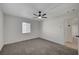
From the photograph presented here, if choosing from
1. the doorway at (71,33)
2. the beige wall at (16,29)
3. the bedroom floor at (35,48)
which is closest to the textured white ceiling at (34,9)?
the beige wall at (16,29)

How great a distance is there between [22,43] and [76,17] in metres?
1.77

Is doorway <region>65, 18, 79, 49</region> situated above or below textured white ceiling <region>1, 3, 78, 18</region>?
below

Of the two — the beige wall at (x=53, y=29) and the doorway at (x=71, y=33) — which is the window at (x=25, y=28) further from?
the doorway at (x=71, y=33)

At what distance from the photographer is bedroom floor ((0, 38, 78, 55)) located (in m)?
1.83

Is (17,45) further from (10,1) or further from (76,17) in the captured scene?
(76,17)

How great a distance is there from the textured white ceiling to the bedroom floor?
89cm

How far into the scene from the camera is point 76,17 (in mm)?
1771

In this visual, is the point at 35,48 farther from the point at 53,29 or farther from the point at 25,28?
the point at 53,29

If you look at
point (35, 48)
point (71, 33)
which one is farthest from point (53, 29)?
point (35, 48)

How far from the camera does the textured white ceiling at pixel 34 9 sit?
1691 millimetres

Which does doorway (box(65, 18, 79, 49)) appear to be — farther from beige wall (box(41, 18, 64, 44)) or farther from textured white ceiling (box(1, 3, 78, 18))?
textured white ceiling (box(1, 3, 78, 18))

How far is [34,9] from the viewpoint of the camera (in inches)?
72.2

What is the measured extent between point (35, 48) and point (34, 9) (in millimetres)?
1155

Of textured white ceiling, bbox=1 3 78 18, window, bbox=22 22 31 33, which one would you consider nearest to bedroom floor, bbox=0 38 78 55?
window, bbox=22 22 31 33
